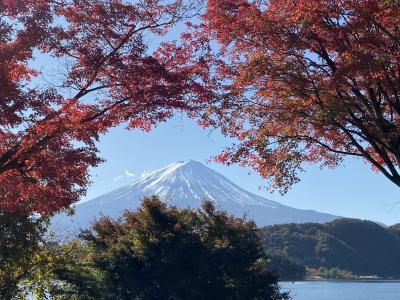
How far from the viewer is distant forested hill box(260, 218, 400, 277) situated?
355 feet

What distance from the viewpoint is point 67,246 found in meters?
18.7

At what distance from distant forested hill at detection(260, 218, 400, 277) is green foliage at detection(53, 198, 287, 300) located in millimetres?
81080

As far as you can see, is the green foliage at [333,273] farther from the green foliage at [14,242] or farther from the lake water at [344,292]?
the green foliage at [14,242]

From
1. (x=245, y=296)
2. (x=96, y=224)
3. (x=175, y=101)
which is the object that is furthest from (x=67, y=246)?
(x=175, y=101)

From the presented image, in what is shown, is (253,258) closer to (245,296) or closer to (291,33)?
(245,296)

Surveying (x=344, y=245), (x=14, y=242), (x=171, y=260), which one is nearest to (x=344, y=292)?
(x=344, y=245)

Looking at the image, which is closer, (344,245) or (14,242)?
(14,242)

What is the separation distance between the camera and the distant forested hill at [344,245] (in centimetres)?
10825

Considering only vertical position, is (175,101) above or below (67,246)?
above

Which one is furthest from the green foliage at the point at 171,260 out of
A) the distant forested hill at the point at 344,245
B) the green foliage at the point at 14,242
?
the distant forested hill at the point at 344,245

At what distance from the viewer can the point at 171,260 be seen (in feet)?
67.7

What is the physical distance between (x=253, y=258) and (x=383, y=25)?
15.3 meters

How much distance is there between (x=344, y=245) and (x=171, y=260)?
347 feet

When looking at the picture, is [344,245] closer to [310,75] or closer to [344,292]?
[344,292]
